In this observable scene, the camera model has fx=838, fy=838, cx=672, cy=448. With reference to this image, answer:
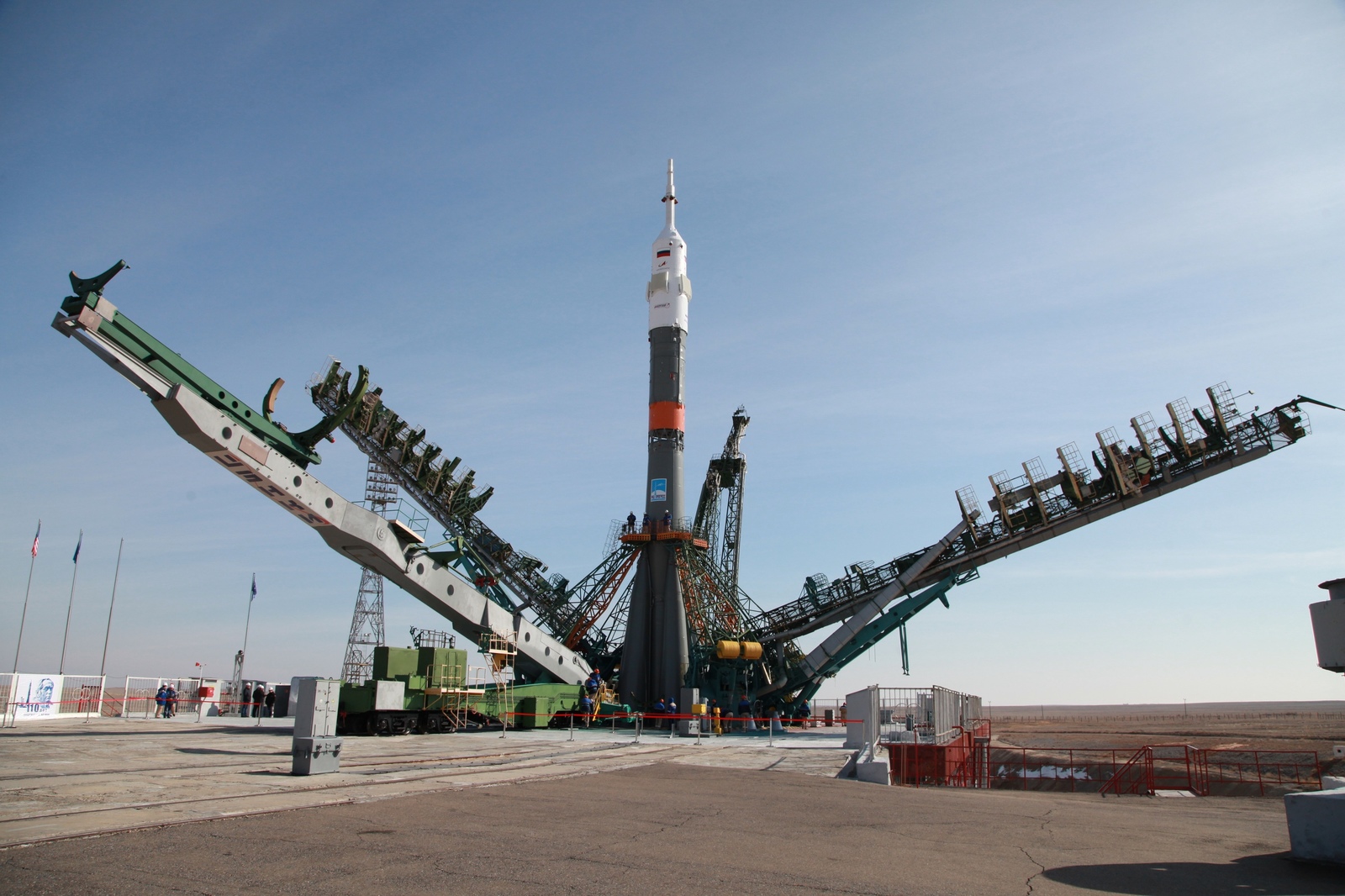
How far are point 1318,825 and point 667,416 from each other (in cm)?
3094

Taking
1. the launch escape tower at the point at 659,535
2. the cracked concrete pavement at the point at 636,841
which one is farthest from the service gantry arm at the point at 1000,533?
the cracked concrete pavement at the point at 636,841

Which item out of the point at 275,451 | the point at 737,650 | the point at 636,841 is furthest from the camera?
the point at 737,650

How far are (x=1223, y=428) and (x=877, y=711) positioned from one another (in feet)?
54.2

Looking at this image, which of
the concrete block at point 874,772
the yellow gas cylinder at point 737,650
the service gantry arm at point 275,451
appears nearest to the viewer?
the concrete block at point 874,772

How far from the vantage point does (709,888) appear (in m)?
6.67

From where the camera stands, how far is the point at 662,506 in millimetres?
37219

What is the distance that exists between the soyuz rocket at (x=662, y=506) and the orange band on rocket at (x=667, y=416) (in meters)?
0.04

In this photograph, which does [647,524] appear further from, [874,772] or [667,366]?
[874,772]

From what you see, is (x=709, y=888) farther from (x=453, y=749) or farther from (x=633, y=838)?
(x=453, y=749)

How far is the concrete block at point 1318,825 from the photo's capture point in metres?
8.02

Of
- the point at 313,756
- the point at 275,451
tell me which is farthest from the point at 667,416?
the point at 313,756

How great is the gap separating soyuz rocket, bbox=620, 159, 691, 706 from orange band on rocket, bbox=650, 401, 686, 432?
0.04 meters

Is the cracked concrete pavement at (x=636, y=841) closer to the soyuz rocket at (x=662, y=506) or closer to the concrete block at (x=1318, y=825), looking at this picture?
the concrete block at (x=1318, y=825)

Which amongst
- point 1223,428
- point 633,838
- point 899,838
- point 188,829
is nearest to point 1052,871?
point 899,838
